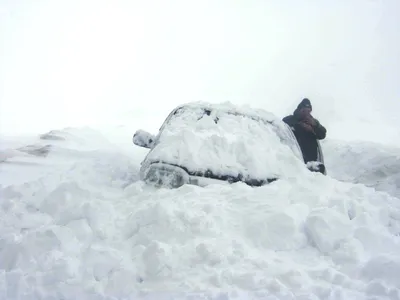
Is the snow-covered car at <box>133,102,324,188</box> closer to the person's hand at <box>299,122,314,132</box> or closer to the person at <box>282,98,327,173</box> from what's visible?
the person at <box>282,98,327,173</box>

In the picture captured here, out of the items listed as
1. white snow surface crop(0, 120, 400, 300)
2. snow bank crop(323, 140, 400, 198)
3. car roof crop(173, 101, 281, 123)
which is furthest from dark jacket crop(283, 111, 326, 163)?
white snow surface crop(0, 120, 400, 300)

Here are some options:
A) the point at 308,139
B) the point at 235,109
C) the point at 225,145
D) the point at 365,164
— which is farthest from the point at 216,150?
the point at 365,164

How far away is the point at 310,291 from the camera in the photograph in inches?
106

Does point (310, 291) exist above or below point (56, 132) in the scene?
above

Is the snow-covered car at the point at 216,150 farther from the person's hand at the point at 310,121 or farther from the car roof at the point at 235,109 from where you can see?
the person's hand at the point at 310,121

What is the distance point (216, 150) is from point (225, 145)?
0.13m

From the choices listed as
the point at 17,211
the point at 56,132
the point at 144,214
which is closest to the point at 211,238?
the point at 144,214

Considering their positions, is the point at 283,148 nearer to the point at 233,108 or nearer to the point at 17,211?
the point at 233,108

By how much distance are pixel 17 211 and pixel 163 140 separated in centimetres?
176

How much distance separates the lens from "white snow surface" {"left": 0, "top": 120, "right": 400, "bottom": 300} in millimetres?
2752

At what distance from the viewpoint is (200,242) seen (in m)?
3.18

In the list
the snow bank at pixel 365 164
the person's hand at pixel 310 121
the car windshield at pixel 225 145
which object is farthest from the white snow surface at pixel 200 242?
the snow bank at pixel 365 164

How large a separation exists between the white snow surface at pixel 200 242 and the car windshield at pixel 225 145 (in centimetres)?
39

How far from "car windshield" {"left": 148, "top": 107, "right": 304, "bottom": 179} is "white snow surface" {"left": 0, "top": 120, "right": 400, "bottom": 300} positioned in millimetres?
392
